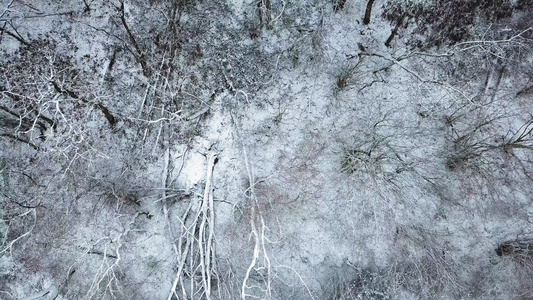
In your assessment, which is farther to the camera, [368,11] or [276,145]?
[276,145]

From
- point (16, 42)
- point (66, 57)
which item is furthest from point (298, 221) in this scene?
point (16, 42)

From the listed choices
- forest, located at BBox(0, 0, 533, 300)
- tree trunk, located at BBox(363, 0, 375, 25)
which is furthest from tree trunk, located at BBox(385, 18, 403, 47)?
tree trunk, located at BBox(363, 0, 375, 25)

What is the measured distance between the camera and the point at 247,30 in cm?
939

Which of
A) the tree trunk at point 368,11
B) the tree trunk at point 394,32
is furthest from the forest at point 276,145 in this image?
the tree trunk at point 368,11

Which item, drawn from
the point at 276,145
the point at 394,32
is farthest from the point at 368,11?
the point at 276,145

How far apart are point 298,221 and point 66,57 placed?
684cm

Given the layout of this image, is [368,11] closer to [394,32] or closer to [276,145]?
[394,32]

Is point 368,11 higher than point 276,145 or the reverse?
higher

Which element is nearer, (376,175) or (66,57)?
(376,175)

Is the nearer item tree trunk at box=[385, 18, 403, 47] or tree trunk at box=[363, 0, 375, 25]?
tree trunk at box=[363, 0, 375, 25]

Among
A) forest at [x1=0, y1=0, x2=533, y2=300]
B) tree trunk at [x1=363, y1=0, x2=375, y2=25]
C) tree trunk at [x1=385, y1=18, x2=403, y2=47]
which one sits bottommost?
forest at [x1=0, y1=0, x2=533, y2=300]

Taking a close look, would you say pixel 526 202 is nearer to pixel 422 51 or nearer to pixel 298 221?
pixel 422 51

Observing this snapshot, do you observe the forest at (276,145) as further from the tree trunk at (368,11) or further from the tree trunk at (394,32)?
the tree trunk at (368,11)

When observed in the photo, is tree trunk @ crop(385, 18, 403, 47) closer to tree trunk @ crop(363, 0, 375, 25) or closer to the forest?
the forest
